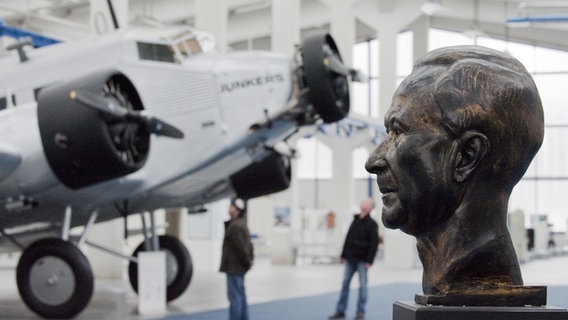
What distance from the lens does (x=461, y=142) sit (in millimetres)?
2805

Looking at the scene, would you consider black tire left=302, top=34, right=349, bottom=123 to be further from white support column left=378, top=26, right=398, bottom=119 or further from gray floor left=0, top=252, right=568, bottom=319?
white support column left=378, top=26, right=398, bottom=119

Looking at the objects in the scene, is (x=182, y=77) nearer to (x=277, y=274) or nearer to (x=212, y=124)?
(x=212, y=124)

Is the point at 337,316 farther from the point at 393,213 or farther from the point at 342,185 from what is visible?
the point at 342,185

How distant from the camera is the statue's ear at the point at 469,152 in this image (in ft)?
9.11

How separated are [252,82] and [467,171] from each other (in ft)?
28.1

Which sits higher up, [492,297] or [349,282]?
[492,297]

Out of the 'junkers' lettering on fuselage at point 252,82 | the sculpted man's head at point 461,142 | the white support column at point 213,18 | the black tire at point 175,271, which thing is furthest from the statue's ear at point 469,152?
the white support column at point 213,18

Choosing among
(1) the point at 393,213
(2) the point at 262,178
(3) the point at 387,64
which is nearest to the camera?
(1) the point at 393,213

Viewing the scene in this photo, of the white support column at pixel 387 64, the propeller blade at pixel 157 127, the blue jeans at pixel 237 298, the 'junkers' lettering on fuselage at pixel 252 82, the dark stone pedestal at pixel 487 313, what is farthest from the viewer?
the white support column at pixel 387 64

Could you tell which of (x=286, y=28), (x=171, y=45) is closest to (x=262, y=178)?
(x=171, y=45)

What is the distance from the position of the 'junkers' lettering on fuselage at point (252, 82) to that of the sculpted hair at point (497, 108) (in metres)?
8.28

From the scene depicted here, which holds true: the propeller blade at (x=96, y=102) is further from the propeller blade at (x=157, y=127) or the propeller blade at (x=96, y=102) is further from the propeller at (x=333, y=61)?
the propeller at (x=333, y=61)

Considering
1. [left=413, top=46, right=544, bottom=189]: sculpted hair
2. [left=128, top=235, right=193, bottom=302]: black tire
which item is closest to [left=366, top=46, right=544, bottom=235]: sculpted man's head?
[left=413, top=46, right=544, bottom=189]: sculpted hair

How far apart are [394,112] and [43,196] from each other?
866 cm
